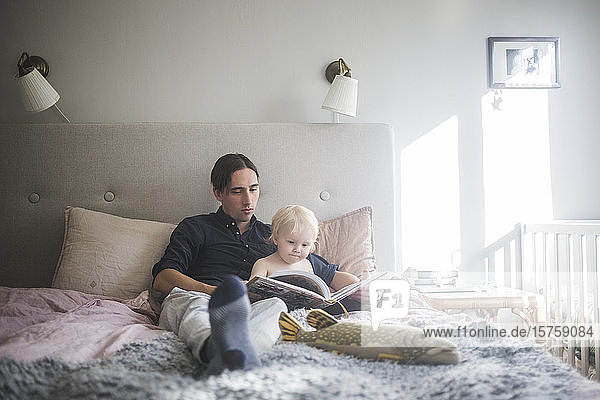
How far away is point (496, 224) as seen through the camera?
2900 millimetres

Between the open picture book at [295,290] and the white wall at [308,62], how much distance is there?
1.20 m

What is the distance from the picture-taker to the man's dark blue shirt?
7.18ft

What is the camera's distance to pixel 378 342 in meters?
1.34

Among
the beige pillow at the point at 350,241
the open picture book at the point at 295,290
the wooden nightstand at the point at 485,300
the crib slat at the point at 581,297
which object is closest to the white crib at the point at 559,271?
the crib slat at the point at 581,297

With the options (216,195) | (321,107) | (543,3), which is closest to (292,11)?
(321,107)

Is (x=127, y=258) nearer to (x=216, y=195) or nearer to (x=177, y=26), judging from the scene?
(x=216, y=195)

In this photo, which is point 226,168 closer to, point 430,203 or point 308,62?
point 308,62

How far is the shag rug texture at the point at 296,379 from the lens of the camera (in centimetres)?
102

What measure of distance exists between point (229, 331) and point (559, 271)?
201 centimetres

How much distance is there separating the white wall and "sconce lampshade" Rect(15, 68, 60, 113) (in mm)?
186

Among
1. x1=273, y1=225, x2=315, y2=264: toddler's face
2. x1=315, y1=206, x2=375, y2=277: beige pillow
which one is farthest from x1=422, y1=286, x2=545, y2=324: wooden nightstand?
x1=273, y1=225, x2=315, y2=264: toddler's face

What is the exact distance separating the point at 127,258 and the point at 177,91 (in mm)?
880

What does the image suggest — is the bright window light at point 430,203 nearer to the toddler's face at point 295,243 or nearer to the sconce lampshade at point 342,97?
the sconce lampshade at point 342,97

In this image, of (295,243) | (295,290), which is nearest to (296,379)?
(295,290)
